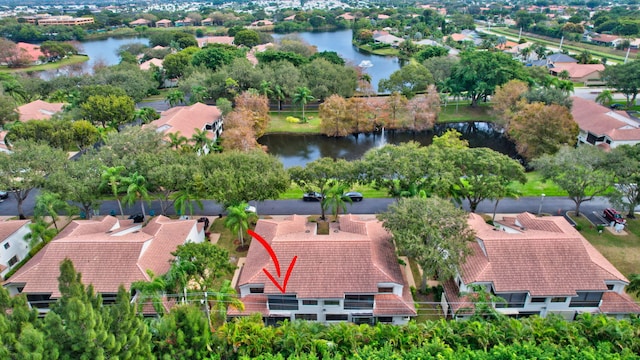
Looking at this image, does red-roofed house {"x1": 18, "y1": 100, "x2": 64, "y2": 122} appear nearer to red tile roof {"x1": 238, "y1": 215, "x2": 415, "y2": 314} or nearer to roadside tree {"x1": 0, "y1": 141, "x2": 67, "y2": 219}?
roadside tree {"x1": 0, "y1": 141, "x2": 67, "y2": 219}

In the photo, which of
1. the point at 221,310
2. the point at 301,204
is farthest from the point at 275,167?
→ the point at 221,310

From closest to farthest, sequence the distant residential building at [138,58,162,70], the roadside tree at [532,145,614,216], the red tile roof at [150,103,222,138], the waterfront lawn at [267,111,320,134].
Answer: the roadside tree at [532,145,614,216]
the red tile roof at [150,103,222,138]
the waterfront lawn at [267,111,320,134]
the distant residential building at [138,58,162,70]

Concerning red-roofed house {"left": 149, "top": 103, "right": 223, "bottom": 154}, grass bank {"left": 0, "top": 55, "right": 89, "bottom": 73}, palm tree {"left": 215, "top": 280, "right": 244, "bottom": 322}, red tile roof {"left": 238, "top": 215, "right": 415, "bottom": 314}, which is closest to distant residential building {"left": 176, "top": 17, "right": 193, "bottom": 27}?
grass bank {"left": 0, "top": 55, "right": 89, "bottom": 73}

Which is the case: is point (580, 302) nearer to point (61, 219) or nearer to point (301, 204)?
point (301, 204)

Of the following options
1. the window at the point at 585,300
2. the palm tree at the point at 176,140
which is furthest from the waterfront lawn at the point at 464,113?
the window at the point at 585,300

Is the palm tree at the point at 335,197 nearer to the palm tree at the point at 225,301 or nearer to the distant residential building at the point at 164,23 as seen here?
the palm tree at the point at 225,301

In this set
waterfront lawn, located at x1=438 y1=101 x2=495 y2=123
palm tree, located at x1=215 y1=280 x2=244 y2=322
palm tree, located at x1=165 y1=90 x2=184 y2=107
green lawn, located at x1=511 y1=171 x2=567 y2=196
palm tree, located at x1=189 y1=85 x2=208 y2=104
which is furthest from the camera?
waterfront lawn, located at x1=438 y1=101 x2=495 y2=123

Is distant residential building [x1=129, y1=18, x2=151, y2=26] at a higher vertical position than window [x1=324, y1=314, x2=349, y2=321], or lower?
higher
